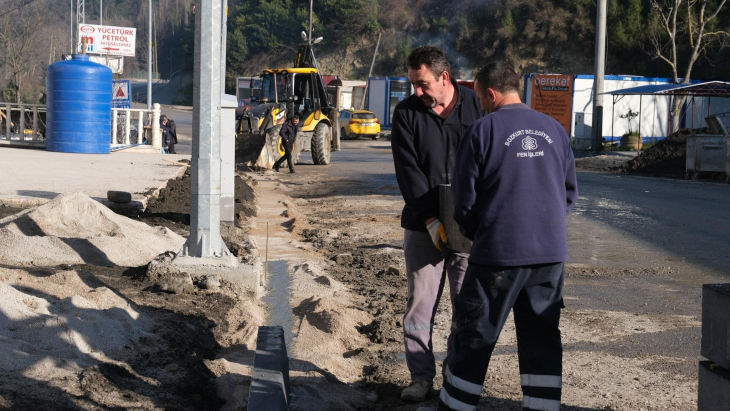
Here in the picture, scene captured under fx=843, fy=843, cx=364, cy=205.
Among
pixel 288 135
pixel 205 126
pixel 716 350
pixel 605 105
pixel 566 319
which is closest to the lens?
pixel 716 350

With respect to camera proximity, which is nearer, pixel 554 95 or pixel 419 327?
pixel 419 327

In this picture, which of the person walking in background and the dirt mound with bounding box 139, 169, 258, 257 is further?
the person walking in background

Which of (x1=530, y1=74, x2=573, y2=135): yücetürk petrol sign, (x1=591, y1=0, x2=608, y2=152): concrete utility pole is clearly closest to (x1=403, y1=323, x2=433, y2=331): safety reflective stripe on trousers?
(x1=591, y1=0, x2=608, y2=152): concrete utility pole

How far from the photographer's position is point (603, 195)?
17062mm

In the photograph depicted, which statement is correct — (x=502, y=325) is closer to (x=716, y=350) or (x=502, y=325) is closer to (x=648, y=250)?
(x=716, y=350)

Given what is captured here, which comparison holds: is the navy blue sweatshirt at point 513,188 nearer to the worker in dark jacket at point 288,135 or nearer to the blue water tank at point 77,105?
the worker in dark jacket at point 288,135

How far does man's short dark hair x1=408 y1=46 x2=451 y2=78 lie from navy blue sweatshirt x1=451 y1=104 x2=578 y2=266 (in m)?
0.78

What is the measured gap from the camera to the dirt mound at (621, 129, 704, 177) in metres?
23.9

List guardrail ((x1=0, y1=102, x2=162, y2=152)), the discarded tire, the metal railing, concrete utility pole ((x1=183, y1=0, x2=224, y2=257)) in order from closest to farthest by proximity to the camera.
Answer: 1. concrete utility pole ((x1=183, y1=0, x2=224, y2=257))
2. the discarded tire
3. guardrail ((x1=0, y1=102, x2=162, y2=152))
4. the metal railing

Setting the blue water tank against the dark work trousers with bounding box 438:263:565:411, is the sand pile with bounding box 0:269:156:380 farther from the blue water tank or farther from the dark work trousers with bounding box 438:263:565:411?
the blue water tank

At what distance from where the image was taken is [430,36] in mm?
69438

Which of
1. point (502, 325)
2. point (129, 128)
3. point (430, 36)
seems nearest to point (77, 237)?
point (502, 325)

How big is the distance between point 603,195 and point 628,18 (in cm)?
4093

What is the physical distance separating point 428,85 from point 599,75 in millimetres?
27872
